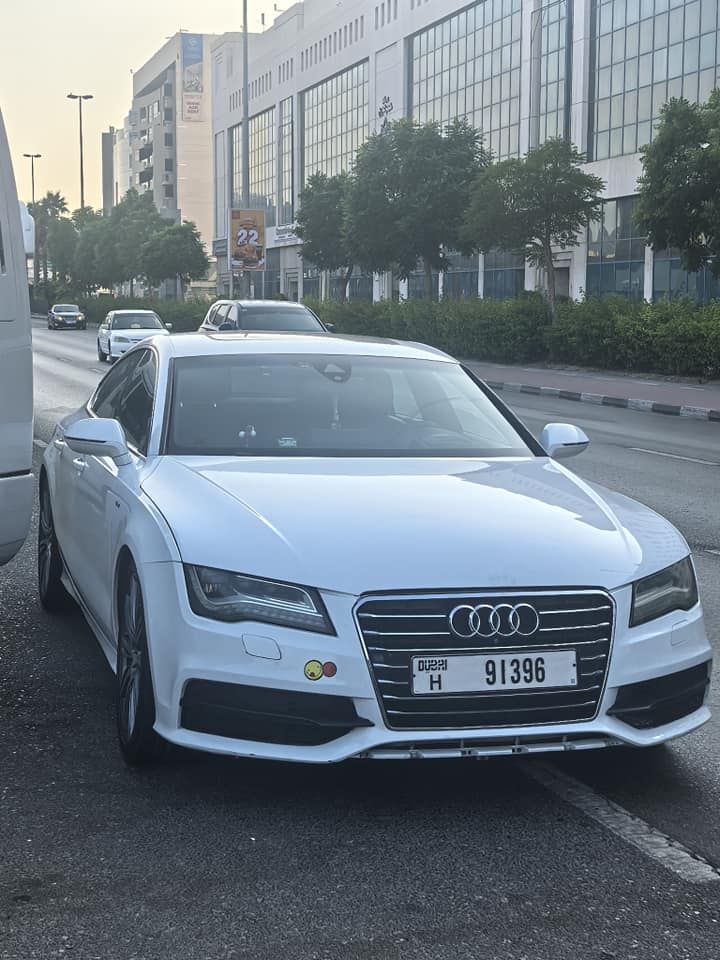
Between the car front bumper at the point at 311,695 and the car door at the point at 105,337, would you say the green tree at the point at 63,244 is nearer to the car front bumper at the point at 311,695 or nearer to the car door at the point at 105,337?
the car door at the point at 105,337

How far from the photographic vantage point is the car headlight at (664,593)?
397cm

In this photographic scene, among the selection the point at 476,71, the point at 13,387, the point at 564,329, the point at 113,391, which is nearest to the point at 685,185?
the point at 564,329

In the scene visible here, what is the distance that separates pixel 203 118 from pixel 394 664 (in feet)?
457

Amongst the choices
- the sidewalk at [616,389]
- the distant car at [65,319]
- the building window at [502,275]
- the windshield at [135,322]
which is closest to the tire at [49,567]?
the sidewalk at [616,389]

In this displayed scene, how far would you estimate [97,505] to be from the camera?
5160 millimetres

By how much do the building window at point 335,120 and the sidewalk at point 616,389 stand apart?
45833 millimetres

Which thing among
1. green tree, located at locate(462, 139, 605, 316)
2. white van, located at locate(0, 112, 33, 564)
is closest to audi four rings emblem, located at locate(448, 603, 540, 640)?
white van, located at locate(0, 112, 33, 564)

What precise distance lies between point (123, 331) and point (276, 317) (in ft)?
38.7

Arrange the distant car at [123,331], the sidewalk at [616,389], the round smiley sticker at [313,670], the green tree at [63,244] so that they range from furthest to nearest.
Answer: the green tree at [63,244]
the distant car at [123,331]
the sidewalk at [616,389]
the round smiley sticker at [313,670]

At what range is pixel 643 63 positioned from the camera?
156 ft

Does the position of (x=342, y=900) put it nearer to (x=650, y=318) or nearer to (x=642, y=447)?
(x=642, y=447)

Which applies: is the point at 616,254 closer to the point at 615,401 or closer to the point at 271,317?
the point at 271,317

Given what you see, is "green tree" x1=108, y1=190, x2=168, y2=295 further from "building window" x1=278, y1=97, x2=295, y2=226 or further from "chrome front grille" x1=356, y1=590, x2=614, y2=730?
"chrome front grille" x1=356, y1=590, x2=614, y2=730

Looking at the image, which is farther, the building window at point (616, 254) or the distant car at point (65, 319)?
the distant car at point (65, 319)
